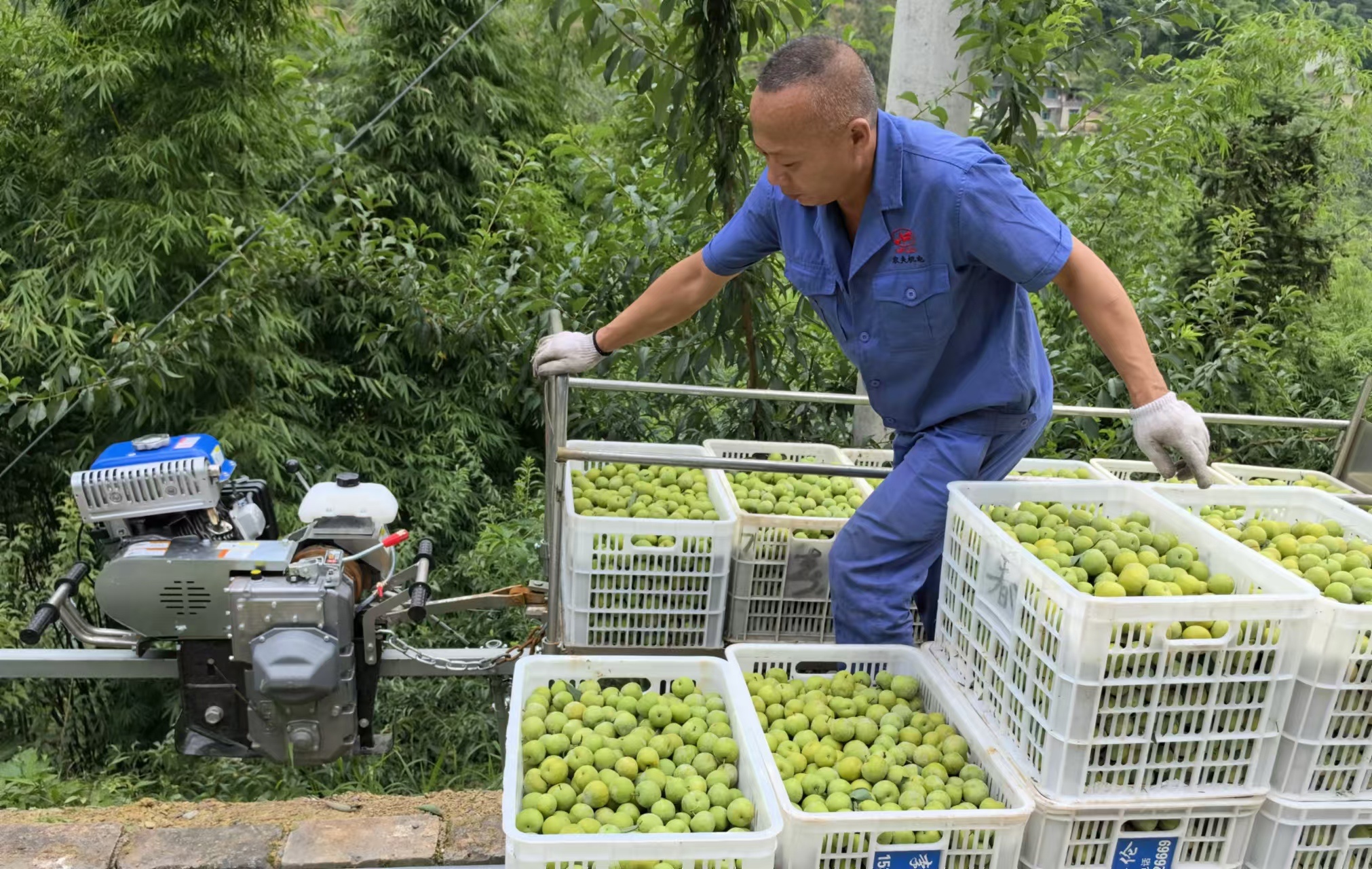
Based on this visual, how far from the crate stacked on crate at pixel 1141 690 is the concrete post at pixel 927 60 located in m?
2.10

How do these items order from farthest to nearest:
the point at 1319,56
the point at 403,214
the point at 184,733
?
the point at 403,214 < the point at 1319,56 < the point at 184,733

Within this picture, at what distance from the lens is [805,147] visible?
204cm

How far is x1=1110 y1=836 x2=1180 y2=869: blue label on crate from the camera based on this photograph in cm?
175

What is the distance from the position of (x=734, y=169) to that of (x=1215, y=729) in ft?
8.26

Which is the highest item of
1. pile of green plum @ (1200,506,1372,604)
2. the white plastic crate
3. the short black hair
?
the short black hair

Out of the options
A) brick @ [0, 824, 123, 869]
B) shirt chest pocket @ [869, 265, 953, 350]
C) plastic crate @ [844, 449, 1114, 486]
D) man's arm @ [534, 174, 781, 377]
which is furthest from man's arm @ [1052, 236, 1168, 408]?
brick @ [0, 824, 123, 869]

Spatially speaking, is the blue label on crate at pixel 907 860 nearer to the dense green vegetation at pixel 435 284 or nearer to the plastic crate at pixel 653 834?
the plastic crate at pixel 653 834

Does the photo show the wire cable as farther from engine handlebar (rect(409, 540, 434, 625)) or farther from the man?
the man

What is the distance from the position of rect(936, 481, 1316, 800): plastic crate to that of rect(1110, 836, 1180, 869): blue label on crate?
0.31 feet

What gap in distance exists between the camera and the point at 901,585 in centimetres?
230

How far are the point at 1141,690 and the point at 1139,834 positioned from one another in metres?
0.26

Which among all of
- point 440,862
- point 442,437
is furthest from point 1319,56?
point 440,862

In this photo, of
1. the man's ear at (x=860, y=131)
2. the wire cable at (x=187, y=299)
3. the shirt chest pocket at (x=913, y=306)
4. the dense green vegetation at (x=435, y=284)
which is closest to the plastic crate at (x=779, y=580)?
the shirt chest pocket at (x=913, y=306)

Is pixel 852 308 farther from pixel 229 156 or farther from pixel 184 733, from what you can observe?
pixel 229 156
